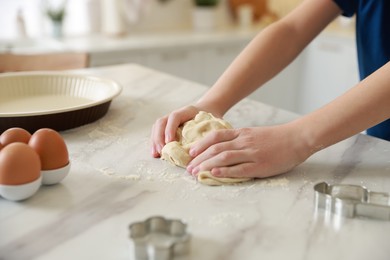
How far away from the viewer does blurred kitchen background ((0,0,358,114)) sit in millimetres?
2865

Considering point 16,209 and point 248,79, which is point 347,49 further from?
point 16,209

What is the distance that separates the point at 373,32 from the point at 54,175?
86 cm

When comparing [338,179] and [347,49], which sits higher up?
[338,179]

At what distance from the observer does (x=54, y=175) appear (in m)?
0.84

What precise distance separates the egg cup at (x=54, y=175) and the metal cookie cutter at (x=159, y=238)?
23 cm

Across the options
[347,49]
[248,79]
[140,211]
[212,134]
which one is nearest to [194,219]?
[140,211]

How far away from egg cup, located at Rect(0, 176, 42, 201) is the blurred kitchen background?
1893 millimetres

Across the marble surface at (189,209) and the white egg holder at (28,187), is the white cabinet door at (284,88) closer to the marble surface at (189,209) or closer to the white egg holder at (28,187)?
the marble surface at (189,209)

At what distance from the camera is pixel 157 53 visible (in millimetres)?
2867

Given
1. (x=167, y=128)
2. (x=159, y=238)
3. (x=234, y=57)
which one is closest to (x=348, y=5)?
(x=167, y=128)

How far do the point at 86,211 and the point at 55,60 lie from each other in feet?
4.11

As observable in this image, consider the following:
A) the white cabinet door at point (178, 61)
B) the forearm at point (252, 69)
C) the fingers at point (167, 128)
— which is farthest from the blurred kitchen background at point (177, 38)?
the fingers at point (167, 128)

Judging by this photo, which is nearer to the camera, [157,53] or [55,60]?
[55,60]

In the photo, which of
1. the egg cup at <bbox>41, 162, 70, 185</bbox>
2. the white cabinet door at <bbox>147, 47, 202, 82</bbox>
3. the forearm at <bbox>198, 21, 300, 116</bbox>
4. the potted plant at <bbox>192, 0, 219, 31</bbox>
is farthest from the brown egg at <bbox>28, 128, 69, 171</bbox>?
the potted plant at <bbox>192, 0, 219, 31</bbox>
